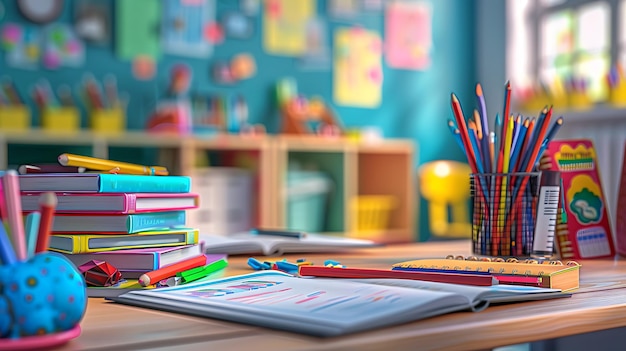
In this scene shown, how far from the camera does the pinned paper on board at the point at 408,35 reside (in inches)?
180

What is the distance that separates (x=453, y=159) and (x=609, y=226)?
139 inches

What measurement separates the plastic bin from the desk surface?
2942 mm

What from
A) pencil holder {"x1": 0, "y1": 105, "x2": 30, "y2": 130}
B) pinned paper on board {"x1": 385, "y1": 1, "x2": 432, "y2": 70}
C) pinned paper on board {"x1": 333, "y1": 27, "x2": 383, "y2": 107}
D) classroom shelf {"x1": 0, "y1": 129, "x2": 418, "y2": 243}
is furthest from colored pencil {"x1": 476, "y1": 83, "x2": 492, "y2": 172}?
pinned paper on board {"x1": 385, "y1": 1, "x2": 432, "y2": 70}

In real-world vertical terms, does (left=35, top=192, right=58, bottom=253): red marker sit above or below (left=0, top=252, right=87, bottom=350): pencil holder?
above

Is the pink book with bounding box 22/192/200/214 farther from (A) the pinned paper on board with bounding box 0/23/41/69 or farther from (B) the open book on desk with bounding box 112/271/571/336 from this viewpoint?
(A) the pinned paper on board with bounding box 0/23/41/69

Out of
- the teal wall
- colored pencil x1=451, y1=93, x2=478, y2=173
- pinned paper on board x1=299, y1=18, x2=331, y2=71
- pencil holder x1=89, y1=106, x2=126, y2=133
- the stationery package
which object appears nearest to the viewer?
colored pencil x1=451, y1=93, x2=478, y2=173

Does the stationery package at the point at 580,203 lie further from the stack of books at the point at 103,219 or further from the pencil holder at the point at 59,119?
the pencil holder at the point at 59,119

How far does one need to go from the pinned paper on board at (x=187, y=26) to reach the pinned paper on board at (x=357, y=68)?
762 mm

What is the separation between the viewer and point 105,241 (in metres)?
0.88

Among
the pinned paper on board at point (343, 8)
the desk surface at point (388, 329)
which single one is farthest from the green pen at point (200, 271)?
the pinned paper on board at point (343, 8)

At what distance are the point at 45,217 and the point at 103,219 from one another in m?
0.29

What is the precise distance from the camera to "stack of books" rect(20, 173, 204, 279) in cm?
87

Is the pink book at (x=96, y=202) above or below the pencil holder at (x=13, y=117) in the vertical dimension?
below

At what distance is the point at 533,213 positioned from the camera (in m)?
1.12
